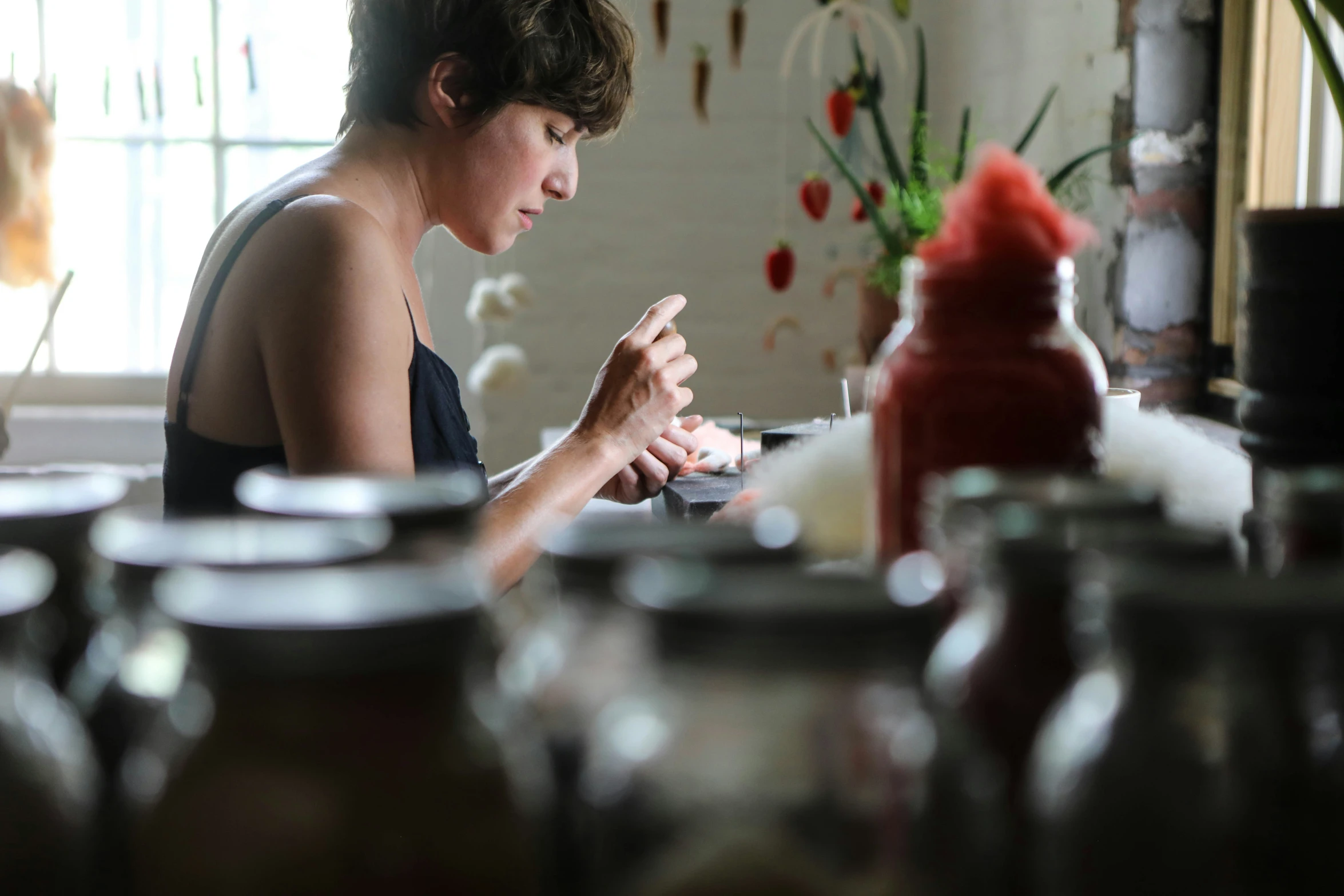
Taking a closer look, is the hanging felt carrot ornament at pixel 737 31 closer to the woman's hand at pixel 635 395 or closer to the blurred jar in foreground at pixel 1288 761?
the woman's hand at pixel 635 395

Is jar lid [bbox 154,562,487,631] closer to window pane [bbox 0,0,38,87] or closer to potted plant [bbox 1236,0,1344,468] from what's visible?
potted plant [bbox 1236,0,1344,468]

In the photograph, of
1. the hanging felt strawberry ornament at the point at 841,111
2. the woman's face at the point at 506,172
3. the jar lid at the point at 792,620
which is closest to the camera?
the jar lid at the point at 792,620

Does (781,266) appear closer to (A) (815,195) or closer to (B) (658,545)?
(A) (815,195)

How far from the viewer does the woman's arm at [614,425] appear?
140 cm

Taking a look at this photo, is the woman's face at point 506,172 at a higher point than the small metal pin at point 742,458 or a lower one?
higher

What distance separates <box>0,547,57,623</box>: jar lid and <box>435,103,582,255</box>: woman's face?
134 centimetres

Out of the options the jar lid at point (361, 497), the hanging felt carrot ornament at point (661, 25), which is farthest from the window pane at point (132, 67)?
the jar lid at point (361, 497)

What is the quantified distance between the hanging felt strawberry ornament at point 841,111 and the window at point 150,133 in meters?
1.32

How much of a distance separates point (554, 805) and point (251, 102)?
368 centimetres

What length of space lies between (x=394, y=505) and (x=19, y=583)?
0.10m

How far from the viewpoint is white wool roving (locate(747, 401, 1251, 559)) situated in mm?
624

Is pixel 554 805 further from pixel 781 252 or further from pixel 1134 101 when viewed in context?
pixel 781 252

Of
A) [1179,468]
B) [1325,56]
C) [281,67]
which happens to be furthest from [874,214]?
[1179,468]

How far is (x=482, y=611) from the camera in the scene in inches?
9.3
